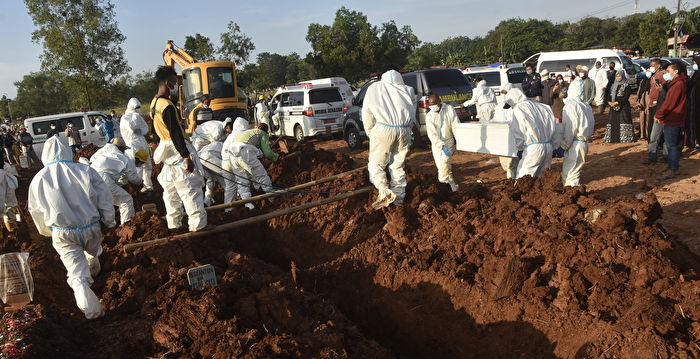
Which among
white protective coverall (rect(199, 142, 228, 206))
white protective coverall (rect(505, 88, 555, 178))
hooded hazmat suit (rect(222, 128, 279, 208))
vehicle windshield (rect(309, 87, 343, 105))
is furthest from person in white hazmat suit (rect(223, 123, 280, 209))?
vehicle windshield (rect(309, 87, 343, 105))

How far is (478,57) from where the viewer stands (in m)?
55.9

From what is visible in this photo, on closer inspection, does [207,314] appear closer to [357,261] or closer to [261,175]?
[357,261]

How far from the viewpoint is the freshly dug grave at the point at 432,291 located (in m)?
3.31

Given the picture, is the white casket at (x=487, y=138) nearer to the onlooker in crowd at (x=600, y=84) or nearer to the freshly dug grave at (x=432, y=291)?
the freshly dug grave at (x=432, y=291)

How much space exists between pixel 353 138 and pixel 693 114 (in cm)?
781

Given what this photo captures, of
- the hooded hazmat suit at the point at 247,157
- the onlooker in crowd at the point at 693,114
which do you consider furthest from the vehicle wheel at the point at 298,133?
the onlooker in crowd at the point at 693,114

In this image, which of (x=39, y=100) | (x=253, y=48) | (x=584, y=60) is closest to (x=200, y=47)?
(x=253, y=48)

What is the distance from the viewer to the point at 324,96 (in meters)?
14.7

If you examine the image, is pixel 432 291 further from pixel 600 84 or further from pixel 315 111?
pixel 600 84

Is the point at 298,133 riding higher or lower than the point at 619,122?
higher

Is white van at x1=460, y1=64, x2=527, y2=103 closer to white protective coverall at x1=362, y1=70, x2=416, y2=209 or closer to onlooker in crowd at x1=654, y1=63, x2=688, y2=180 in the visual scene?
onlooker in crowd at x1=654, y1=63, x2=688, y2=180

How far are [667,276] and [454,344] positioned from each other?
178cm

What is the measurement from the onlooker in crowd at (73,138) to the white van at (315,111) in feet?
24.7

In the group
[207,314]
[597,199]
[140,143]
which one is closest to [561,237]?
[597,199]
